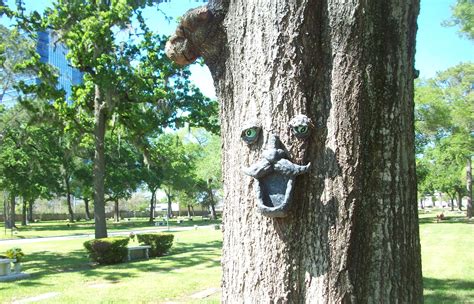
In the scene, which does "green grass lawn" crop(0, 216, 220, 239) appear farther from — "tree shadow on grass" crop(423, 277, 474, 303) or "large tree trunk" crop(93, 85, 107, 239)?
"tree shadow on grass" crop(423, 277, 474, 303)

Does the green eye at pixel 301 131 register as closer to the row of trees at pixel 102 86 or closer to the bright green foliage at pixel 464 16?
the row of trees at pixel 102 86

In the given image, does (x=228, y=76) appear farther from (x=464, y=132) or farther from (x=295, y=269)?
(x=464, y=132)

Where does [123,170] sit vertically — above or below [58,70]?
below

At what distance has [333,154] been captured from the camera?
2.11 metres

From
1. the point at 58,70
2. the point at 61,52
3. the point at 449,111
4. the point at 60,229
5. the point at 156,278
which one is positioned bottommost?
the point at 60,229

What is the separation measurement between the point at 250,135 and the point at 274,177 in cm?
25

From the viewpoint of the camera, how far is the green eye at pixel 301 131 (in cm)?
211

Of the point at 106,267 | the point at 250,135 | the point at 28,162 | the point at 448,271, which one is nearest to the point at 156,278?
the point at 106,267

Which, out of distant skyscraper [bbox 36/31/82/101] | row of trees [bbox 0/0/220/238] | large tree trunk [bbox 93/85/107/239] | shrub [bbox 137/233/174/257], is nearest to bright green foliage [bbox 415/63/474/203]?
row of trees [bbox 0/0/220/238]

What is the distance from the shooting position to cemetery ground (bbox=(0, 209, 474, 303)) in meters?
9.25

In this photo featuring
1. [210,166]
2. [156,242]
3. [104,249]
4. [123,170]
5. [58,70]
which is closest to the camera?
[104,249]

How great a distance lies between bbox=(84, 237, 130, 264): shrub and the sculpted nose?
49.0 ft

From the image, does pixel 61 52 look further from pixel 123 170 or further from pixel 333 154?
pixel 123 170

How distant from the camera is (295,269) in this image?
209cm
